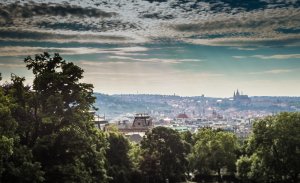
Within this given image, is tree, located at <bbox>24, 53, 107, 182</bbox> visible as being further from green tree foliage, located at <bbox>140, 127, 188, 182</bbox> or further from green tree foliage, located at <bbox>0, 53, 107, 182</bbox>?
green tree foliage, located at <bbox>140, 127, 188, 182</bbox>

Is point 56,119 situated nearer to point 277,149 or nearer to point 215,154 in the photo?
point 277,149

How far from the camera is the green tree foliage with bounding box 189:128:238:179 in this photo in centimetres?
7050

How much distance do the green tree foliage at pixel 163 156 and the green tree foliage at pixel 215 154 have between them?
906 cm

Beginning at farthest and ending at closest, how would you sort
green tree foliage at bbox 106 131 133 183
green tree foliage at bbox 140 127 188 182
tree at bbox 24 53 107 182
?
1. green tree foliage at bbox 140 127 188 182
2. green tree foliage at bbox 106 131 133 183
3. tree at bbox 24 53 107 182

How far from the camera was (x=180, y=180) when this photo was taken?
63.4 m

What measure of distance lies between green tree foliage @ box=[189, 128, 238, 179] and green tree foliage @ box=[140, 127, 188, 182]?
906 cm

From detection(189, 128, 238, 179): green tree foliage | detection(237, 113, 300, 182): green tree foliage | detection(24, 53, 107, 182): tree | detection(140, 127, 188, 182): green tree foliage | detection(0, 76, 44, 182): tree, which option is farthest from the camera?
detection(189, 128, 238, 179): green tree foliage

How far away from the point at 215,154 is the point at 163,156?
14.3 meters

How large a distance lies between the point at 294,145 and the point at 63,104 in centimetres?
2851

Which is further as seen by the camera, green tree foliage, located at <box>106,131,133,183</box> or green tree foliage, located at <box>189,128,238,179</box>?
green tree foliage, located at <box>189,128,238,179</box>

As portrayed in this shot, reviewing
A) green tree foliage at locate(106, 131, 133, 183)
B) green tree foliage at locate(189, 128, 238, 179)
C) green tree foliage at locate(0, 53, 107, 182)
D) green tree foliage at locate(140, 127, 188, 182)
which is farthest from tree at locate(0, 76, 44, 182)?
green tree foliage at locate(189, 128, 238, 179)

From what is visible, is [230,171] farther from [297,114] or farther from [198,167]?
[297,114]

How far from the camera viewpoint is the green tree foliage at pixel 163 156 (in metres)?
56.6

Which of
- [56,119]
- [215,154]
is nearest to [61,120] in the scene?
[56,119]
